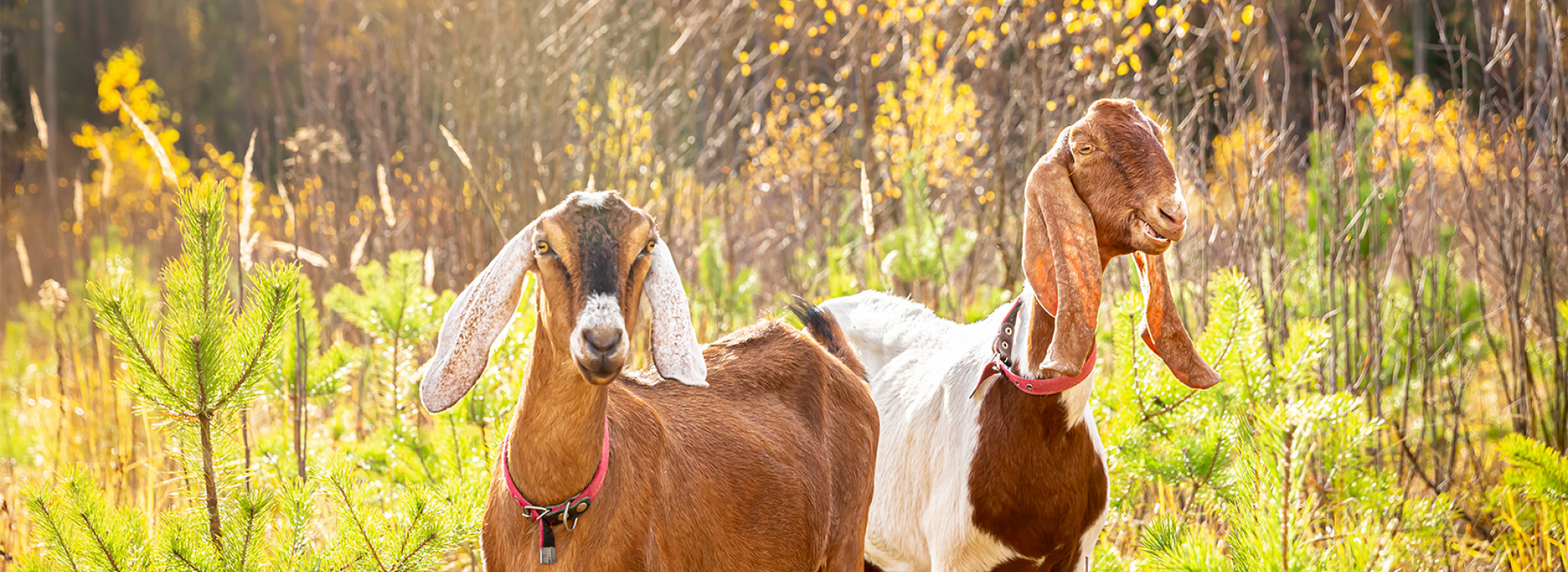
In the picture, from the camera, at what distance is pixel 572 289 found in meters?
1.82

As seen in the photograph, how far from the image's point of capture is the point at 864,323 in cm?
367

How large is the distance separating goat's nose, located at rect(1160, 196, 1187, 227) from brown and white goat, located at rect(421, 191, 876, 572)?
1.03 meters

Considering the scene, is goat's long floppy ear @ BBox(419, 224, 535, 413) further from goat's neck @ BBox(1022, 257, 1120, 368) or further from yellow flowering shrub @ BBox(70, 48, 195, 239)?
yellow flowering shrub @ BBox(70, 48, 195, 239)

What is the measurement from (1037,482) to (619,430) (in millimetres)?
1065

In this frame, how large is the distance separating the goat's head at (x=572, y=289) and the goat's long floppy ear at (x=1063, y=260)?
2.83 feet

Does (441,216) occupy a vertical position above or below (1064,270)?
above

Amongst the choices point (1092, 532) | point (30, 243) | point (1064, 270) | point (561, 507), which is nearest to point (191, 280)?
point (561, 507)

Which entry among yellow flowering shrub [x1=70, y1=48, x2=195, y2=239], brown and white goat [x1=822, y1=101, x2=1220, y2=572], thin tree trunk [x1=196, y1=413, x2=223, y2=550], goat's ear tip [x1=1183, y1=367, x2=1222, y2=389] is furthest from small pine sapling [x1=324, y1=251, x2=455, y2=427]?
yellow flowering shrub [x1=70, y1=48, x2=195, y2=239]

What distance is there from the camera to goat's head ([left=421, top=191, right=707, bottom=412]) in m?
1.79

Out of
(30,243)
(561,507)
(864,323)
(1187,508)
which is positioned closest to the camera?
(561,507)

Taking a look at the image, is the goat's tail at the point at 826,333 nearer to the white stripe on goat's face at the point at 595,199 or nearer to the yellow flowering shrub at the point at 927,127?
the white stripe on goat's face at the point at 595,199

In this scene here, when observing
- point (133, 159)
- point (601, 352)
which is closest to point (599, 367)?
point (601, 352)

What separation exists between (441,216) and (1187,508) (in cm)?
439

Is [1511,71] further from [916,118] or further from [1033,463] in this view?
[1033,463]
